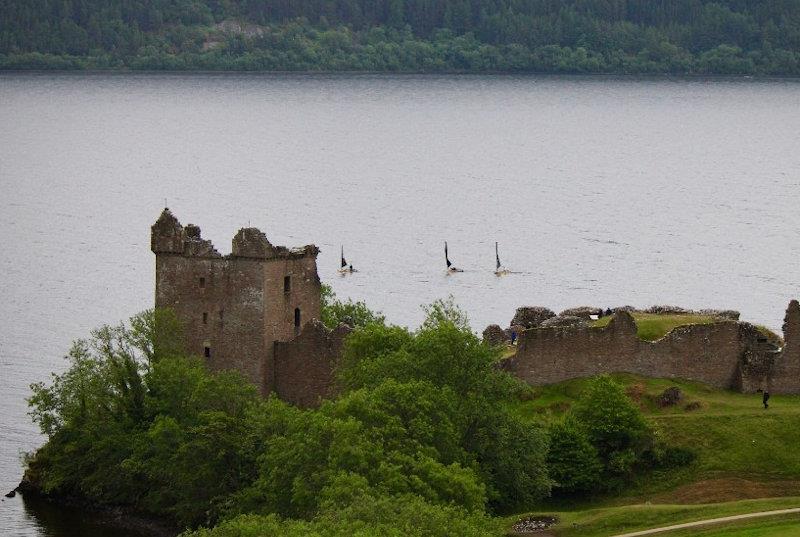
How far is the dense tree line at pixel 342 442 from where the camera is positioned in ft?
203

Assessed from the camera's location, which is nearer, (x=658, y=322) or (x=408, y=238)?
(x=658, y=322)

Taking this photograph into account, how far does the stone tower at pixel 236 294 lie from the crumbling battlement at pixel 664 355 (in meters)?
8.96

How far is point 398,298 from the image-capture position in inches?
4619

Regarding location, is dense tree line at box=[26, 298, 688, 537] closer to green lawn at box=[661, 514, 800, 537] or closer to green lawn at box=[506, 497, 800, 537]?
green lawn at box=[506, 497, 800, 537]

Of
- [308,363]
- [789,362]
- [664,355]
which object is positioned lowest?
[789,362]

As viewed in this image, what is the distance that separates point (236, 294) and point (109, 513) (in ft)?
29.2

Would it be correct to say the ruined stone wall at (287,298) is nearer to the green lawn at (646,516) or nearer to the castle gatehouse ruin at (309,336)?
the castle gatehouse ruin at (309,336)

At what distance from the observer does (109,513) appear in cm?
7538

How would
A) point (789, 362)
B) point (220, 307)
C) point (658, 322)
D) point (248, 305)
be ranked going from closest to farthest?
point (789, 362) < point (658, 322) < point (248, 305) < point (220, 307)

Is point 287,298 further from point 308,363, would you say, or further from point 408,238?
point 408,238

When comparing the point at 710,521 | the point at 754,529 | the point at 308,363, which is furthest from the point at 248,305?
the point at 754,529

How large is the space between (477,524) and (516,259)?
76.3 meters

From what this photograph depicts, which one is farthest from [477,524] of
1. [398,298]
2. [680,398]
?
[398,298]

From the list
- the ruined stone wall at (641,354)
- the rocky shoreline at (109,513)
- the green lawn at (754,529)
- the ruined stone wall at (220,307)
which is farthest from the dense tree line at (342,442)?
the green lawn at (754,529)
